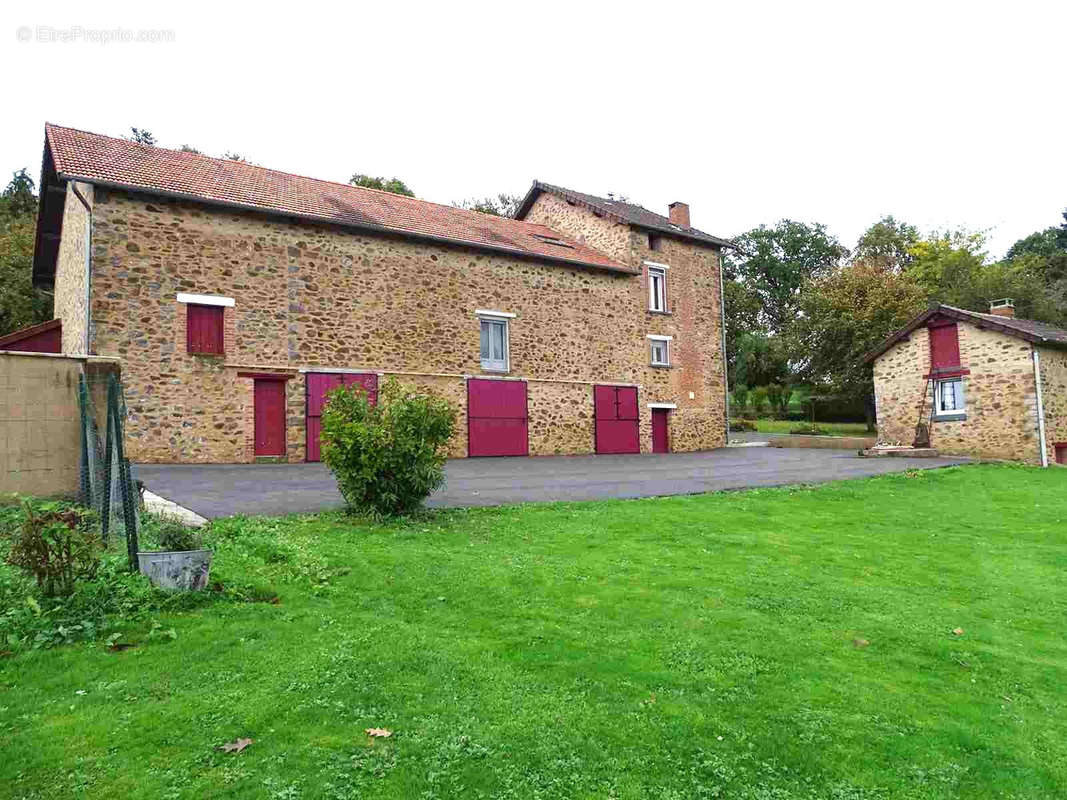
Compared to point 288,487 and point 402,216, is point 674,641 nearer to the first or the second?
point 288,487

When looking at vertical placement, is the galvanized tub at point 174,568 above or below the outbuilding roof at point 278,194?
below

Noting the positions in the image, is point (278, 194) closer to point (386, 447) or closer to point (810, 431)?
point (386, 447)

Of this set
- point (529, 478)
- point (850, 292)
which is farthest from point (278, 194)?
point (850, 292)

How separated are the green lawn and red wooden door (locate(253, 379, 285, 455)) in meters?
10.4

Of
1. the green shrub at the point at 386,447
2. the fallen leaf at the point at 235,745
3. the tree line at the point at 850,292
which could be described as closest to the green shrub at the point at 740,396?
the tree line at the point at 850,292

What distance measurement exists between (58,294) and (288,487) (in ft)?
47.2

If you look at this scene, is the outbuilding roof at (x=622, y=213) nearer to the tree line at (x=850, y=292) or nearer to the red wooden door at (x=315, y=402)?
the tree line at (x=850, y=292)

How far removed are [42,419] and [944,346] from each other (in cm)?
2375

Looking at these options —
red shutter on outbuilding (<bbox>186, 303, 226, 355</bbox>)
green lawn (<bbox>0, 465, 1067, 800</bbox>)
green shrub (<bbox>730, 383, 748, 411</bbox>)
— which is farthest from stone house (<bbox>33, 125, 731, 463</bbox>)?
green shrub (<bbox>730, 383, 748, 411</bbox>)

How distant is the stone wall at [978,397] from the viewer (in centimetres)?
1992

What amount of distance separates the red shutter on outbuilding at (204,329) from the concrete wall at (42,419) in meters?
8.79

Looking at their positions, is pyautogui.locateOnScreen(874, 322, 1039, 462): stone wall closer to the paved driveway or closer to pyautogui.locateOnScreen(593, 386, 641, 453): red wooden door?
the paved driveway

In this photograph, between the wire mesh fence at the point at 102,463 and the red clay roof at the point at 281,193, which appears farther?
the red clay roof at the point at 281,193

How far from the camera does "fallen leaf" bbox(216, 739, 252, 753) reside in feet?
9.45
